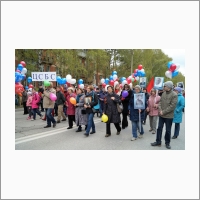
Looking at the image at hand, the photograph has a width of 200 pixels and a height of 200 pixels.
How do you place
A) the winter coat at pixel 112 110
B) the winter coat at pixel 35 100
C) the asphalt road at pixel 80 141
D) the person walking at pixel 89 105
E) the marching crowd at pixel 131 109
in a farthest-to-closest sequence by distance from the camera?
the winter coat at pixel 35 100 < the person walking at pixel 89 105 < the winter coat at pixel 112 110 < the asphalt road at pixel 80 141 < the marching crowd at pixel 131 109

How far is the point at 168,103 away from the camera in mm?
4512

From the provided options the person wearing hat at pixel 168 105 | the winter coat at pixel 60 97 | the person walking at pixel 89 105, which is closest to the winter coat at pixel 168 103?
the person wearing hat at pixel 168 105

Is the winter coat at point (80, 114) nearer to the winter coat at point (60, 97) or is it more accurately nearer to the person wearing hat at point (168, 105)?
the winter coat at point (60, 97)

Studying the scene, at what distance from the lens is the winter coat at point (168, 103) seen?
14.6 ft

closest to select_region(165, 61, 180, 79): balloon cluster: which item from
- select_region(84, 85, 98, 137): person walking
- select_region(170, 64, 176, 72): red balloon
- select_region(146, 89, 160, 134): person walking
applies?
select_region(170, 64, 176, 72): red balloon

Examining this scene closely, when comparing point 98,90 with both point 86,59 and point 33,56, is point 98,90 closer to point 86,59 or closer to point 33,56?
point 33,56

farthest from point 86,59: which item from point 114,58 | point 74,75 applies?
point 114,58

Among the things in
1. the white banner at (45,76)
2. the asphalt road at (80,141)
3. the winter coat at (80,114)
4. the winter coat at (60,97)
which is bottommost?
the asphalt road at (80,141)

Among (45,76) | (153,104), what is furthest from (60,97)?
(153,104)

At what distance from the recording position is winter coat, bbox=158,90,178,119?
4.45 m

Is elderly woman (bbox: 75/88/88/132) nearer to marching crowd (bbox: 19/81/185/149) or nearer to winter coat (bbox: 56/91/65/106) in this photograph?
marching crowd (bbox: 19/81/185/149)

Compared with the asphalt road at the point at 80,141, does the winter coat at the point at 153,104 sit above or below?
above

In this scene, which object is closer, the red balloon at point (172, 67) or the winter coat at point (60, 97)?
the red balloon at point (172, 67)

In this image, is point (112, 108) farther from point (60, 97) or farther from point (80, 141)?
point (60, 97)
